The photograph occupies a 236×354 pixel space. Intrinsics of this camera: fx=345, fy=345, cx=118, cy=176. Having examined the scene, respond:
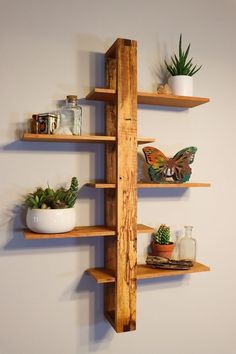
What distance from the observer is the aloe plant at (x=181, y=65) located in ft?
5.48

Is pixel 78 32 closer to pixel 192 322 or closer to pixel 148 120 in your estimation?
pixel 148 120

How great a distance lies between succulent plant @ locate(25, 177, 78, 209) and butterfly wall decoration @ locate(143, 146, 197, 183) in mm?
371

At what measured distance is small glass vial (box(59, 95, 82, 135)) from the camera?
148 cm

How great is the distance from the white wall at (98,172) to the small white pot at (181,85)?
0.38 ft

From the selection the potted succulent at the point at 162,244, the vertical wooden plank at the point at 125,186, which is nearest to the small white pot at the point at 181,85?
the vertical wooden plank at the point at 125,186

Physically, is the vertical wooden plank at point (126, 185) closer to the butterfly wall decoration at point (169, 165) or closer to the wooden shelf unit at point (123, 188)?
the wooden shelf unit at point (123, 188)

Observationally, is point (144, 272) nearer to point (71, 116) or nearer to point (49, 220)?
point (49, 220)

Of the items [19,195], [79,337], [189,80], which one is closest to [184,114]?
[189,80]

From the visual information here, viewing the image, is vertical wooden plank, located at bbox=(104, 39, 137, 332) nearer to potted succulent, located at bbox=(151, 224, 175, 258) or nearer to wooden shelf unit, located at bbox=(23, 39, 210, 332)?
wooden shelf unit, located at bbox=(23, 39, 210, 332)

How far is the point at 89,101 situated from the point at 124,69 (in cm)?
24

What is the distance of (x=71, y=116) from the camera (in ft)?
4.94

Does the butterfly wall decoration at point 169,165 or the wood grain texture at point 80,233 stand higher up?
the butterfly wall decoration at point 169,165

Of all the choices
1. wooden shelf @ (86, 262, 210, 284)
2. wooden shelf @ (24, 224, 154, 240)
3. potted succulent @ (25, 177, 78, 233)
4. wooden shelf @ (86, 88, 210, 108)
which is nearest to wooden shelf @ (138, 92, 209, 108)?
wooden shelf @ (86, 88, 210, 108)

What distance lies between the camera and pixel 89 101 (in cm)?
162
